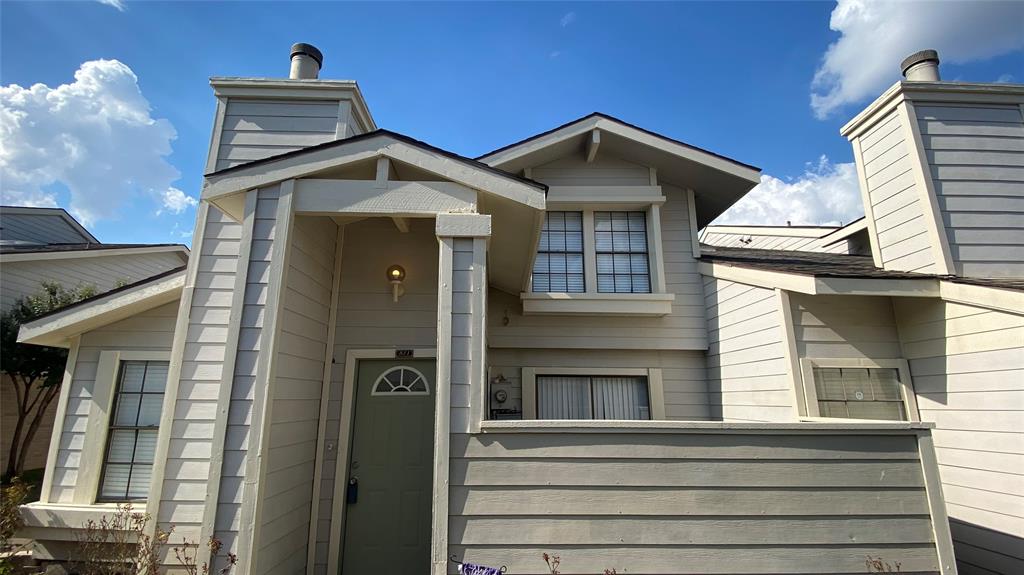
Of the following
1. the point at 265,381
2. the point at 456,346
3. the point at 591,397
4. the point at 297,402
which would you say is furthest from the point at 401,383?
the point at 591,397

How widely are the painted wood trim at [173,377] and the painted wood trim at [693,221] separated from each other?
582cm

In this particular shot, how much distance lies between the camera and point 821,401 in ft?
14.7

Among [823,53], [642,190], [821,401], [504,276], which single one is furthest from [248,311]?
[823,53]

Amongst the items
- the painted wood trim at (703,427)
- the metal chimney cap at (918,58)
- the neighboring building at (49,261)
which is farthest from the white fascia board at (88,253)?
the metal chimney cap at (918,58)

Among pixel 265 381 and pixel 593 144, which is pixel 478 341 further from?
pixel 593 144

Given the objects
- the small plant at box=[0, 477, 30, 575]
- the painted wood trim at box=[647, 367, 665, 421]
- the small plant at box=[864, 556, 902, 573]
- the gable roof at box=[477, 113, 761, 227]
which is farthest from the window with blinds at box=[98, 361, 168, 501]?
the small plant at box=[864, 556, 902, 573]

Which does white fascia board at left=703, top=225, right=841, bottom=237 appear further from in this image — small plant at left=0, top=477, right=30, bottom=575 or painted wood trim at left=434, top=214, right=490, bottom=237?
small plant at left=0, top=477, right=30, bottom=575

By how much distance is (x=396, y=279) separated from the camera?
4.38 m

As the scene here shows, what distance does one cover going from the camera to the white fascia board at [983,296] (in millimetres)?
3768

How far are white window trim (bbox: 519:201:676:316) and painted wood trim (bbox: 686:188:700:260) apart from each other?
16.8 inches

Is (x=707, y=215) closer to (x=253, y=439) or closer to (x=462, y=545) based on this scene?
(x=462, y=545)

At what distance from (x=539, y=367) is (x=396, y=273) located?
88.6 inches

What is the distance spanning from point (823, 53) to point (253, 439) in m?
10.9

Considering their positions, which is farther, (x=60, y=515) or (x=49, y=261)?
(x=49, y=261)
